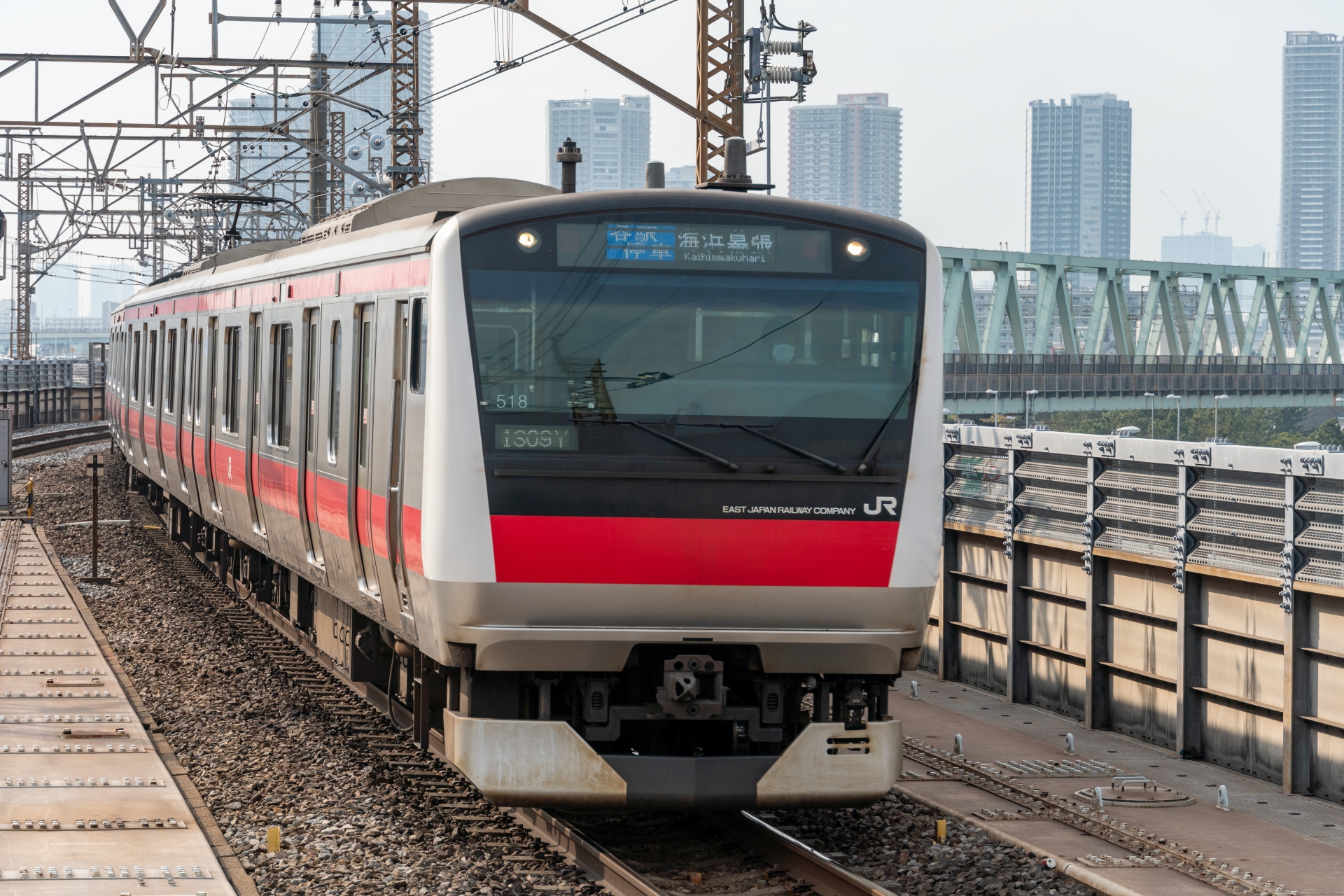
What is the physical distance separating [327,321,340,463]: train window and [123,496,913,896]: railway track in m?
1.85

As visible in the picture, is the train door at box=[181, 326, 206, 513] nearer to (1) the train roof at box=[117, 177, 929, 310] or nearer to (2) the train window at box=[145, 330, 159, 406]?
(1) the train roof at box=[117, 177, 929, 310]

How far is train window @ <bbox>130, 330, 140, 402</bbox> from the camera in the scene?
22141 millimetres

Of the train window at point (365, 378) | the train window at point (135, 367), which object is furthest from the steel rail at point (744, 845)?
the train window at point (135, 367)

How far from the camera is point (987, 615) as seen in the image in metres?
13.3

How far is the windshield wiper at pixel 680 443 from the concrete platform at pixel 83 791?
2.55 m

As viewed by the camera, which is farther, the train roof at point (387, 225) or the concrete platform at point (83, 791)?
the train roof at point (387, 225)

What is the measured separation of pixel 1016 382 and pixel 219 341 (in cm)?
4846

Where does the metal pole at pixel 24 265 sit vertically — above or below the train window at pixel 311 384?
above

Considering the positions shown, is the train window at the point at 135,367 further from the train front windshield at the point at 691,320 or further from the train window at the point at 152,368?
the train front windshield at the point at 691,320

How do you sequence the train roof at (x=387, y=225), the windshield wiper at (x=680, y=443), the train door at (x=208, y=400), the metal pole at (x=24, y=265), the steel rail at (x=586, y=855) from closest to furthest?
the steel rail at (x=586, y=855) < the windshield wiper at (x=680, y=443) < the train roof at (x=387, y=225) < the train door at (x=208, y=400) < the metal pole at (x=24, y=265)

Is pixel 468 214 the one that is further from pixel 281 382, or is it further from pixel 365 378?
pixel 281 382

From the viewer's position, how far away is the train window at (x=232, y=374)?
1365cm

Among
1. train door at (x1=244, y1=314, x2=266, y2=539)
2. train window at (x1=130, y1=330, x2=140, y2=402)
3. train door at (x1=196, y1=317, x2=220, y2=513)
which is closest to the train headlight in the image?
train door at (x1=244, y1=314, x2=266, y2=539)

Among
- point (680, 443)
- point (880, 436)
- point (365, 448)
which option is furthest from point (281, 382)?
point (880, 436)
